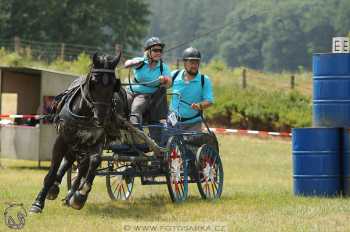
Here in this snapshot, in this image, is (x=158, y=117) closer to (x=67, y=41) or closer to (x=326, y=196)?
(x=326, y=196)

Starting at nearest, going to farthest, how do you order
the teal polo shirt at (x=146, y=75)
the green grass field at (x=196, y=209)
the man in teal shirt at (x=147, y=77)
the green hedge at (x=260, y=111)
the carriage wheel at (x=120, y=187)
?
the green grass field at (x=196, y=209)
the man in teal shirt at (x=147, y=77)
the teal polo shirt at (x=146, y=75)
the carriage wheel at (x=120, y=187)
the green hedge at (x=260, y=111)

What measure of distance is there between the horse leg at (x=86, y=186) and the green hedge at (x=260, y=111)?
2152cm

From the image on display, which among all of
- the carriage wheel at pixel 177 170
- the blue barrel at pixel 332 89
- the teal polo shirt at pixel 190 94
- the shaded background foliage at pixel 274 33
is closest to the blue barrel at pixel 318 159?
the blue barrel at pixel 332 89

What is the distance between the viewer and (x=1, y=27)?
57375 mm

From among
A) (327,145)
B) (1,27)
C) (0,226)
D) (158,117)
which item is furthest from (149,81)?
(1,27)

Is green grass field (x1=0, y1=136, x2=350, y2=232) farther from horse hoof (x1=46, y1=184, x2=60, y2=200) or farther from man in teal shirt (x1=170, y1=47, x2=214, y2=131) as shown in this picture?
man in teal shirt (x1=170, y1=47, x2=214, y2=131)

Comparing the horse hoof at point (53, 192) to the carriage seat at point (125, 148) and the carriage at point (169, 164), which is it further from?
the carriage seat at point (125, 148)

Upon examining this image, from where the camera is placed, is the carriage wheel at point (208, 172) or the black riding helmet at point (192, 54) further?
the black riding helmet at point (192, 54)

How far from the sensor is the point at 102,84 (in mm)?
11688

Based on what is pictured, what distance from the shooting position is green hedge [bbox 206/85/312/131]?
110ft

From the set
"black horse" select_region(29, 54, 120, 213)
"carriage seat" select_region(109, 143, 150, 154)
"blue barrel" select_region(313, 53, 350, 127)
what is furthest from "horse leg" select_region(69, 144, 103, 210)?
"blue barrel" select_region(313, 53, 350, 127)

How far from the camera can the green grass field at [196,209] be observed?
35.5 ft

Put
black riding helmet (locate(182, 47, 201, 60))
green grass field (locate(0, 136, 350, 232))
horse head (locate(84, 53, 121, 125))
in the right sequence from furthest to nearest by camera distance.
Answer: black riding helmet (locate(182, 47, 201, 60))
horse head (locate(84, 53, 121, 125))
green grass field (locate(0, 136, 350, 232))

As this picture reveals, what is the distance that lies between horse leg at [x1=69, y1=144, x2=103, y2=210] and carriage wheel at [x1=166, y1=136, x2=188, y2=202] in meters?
1.31
